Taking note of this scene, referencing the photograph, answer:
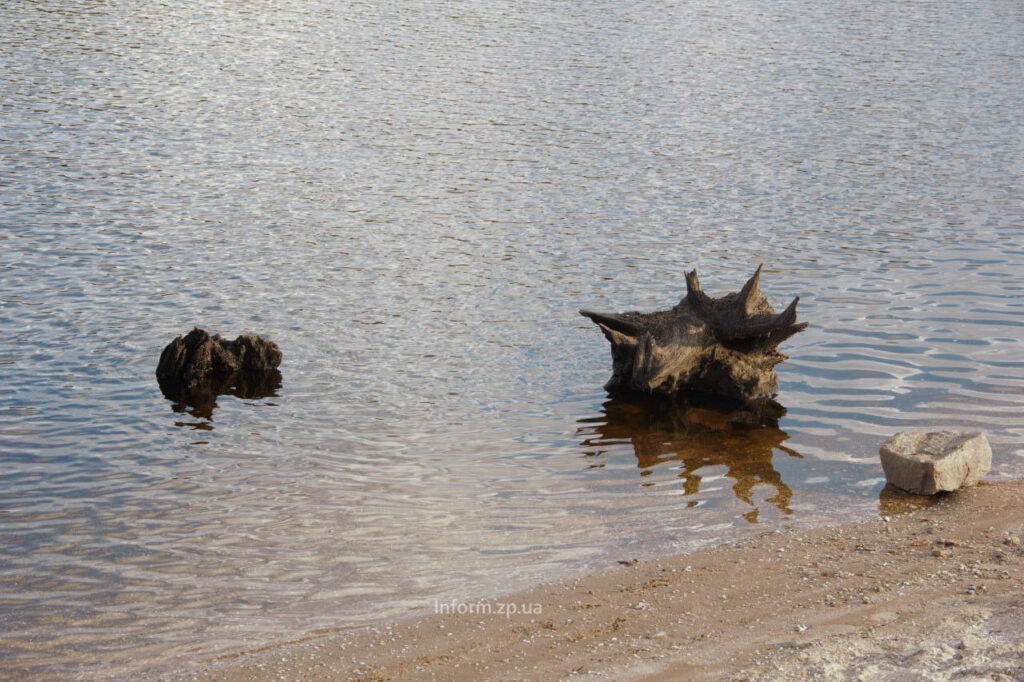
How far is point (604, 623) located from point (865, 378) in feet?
21.4

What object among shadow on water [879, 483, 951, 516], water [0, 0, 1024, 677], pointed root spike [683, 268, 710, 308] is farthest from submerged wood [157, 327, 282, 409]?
shadow on water [879, 483, 951, 516]

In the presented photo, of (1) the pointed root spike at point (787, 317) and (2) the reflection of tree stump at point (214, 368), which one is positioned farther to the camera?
(2) the reflection of tree stump at point (214, 368)

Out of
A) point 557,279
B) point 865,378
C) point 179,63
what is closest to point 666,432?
point 865,378

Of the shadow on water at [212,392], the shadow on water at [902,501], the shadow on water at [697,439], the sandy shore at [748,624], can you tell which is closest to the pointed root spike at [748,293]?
the shadow on water at [697,439]

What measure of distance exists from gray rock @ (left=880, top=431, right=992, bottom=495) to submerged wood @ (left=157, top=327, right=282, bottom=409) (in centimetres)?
667

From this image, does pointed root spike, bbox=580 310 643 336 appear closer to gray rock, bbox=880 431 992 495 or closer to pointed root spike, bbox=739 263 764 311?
pointed root spike, bbox=739 263 764 311

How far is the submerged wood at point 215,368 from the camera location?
13.1m

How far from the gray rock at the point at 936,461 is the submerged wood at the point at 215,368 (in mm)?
6667

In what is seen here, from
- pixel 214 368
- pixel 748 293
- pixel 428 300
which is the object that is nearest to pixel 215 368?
pixel 214 368

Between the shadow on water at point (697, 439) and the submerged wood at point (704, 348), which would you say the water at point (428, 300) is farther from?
the submerged wood at point (704, 348)

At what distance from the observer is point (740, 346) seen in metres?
13.2

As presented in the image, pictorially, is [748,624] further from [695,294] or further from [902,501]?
[695,294]

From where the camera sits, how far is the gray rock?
32.9 ft

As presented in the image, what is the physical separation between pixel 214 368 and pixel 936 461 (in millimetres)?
7903
